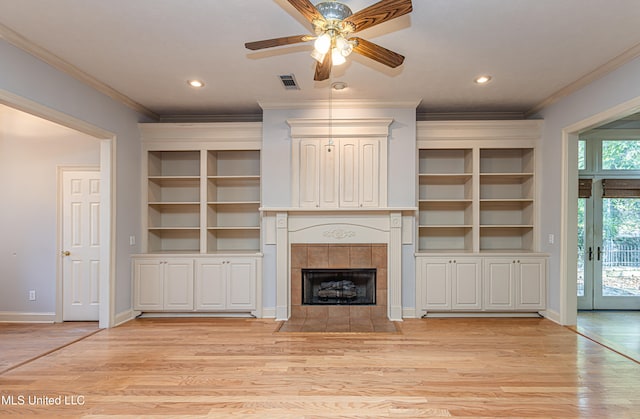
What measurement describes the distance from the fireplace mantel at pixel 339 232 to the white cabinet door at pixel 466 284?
707 mm

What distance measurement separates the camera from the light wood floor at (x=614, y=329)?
3570 millimetres

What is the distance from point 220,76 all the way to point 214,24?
3.34ft

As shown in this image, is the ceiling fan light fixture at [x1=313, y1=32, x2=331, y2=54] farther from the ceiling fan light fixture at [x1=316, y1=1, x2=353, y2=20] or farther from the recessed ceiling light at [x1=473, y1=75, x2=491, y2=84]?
the recessed ceiling light at [x1=473, y1=75, x2=491, y2=84]

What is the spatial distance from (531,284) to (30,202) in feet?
21.4

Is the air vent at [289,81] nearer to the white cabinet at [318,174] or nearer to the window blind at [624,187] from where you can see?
the white cabinet at [318,174]

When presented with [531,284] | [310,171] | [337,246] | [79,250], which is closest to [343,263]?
[337,246]

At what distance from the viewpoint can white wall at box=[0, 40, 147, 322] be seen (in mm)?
3010

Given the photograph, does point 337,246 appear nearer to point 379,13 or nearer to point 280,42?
point 280,42

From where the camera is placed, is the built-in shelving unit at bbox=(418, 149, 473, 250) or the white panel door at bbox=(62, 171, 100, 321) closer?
the white panel door at bbox=(62, 171, 100, 321)

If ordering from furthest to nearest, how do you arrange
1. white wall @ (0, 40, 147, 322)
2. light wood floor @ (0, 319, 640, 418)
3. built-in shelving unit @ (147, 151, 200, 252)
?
built-in shelving unit @ (147, 151, 200, 252), white wall @ (0, 40, 147, 322), light wood floor @ (0, 319, 640, 418)

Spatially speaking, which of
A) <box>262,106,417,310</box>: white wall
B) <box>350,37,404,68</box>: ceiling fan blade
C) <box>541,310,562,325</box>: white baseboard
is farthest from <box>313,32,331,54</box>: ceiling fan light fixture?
<box>541,310,562,325</box>: white baseboard

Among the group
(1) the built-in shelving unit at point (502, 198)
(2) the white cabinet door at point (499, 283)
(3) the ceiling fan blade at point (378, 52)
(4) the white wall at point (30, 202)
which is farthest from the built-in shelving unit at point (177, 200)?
(1) the built-in shelving unit at point (502, 198)

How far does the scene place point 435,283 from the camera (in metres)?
4.57

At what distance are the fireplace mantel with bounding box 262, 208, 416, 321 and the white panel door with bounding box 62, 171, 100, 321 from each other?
88.7 inches
